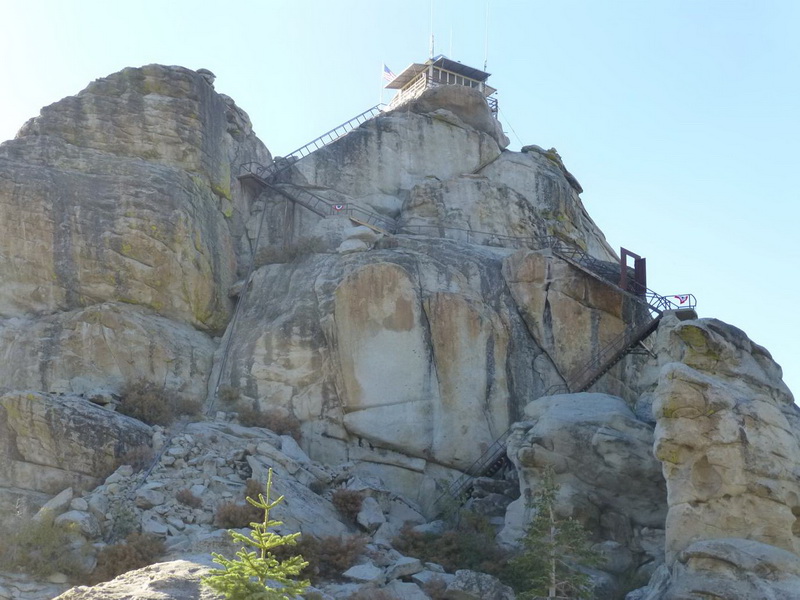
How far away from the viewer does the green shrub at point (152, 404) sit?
30.5 metres

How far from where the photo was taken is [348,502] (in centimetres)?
2825

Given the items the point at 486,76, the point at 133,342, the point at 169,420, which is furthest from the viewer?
the point at 486,76

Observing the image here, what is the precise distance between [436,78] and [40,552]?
97.9 feet

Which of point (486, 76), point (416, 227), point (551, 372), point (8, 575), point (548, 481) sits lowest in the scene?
point (8, 575)

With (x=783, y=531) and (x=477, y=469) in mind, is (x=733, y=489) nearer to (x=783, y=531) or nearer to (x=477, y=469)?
(x=783, y=531)

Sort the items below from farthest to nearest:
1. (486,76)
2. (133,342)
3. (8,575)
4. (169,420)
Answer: (486,76), (133,342), (169,420), (8,575)

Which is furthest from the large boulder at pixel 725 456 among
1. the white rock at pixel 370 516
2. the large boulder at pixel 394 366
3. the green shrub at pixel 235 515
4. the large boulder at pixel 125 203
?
the large boulder at pixel 125 203

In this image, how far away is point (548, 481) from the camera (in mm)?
26797

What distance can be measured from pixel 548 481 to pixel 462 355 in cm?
664

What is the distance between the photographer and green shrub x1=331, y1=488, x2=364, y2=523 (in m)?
28.1

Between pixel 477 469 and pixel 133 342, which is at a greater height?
pixel 133 342

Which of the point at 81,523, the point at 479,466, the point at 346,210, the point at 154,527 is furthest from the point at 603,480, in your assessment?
the point at 346,210

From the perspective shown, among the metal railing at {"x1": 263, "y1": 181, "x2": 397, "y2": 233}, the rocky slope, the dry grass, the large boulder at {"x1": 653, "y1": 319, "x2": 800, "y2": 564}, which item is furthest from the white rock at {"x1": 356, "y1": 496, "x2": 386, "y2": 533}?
the metal railing at {"x1": 263, "y1": 181, "x2": 397, "y2": 233}

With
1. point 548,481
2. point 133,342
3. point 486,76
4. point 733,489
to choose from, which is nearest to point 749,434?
point 733,489
